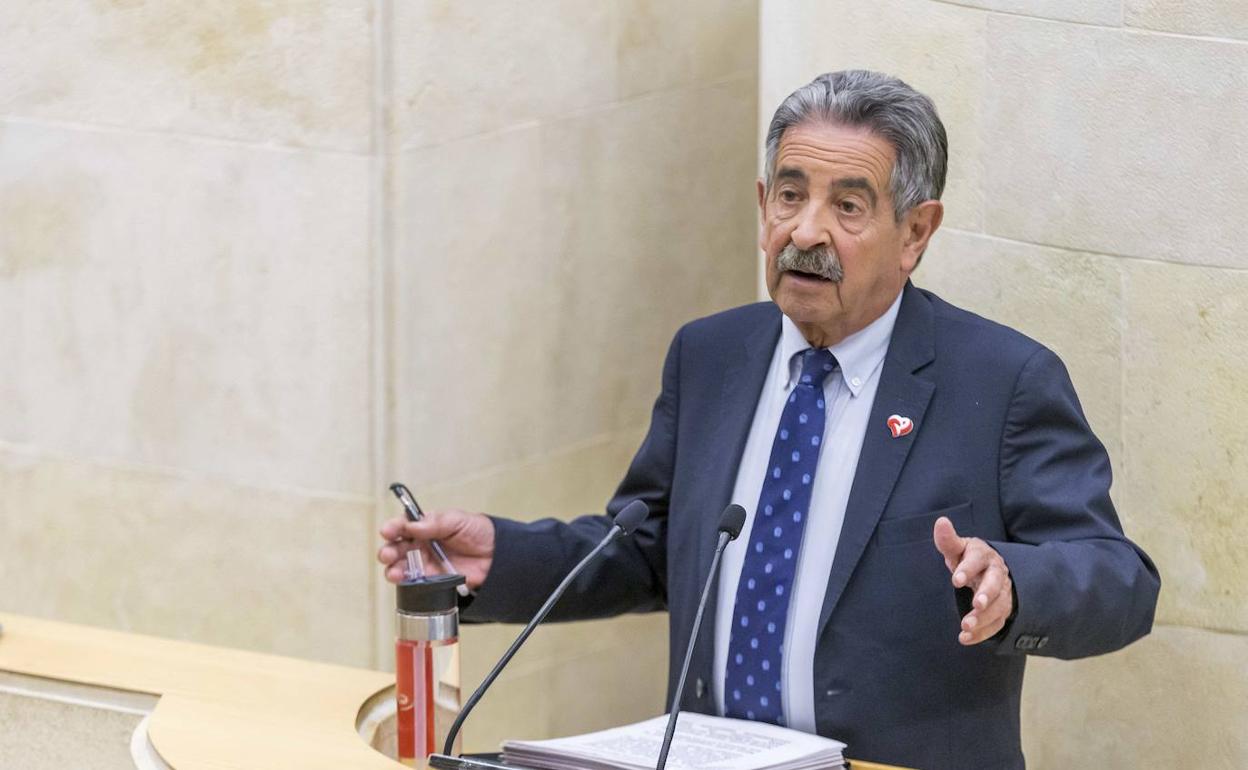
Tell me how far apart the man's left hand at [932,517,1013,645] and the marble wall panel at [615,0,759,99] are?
2.20m

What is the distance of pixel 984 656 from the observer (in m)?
2.93

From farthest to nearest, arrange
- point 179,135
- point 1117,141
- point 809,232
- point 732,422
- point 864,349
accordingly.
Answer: point 179,135, point 1117,141, point 732,422, point 864,349, point 809,232

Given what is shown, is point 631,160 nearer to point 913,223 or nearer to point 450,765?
point 913,223

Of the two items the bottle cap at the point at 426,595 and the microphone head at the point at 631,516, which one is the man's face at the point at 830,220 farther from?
the bottle cap at the point at 426,595

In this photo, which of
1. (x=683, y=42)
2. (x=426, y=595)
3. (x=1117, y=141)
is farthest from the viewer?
(x=683, y=42)

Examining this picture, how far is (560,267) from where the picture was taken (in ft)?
14.6

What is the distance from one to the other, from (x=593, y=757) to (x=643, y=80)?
7.82 feet

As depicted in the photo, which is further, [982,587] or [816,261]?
[816,261]

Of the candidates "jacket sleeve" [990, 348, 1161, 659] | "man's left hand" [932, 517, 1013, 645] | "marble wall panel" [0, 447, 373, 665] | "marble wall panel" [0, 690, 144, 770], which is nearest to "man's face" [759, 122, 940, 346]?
"jacket sleeve" [990, 348, 1161, 659]

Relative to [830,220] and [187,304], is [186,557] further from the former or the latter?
[830,220]

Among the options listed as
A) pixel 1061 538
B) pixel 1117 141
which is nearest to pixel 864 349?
pixel 1061 538

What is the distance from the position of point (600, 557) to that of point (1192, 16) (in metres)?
1.30

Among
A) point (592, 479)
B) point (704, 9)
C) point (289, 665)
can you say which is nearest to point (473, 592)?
point (289, 665)

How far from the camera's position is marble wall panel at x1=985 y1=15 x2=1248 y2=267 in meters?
3.28
